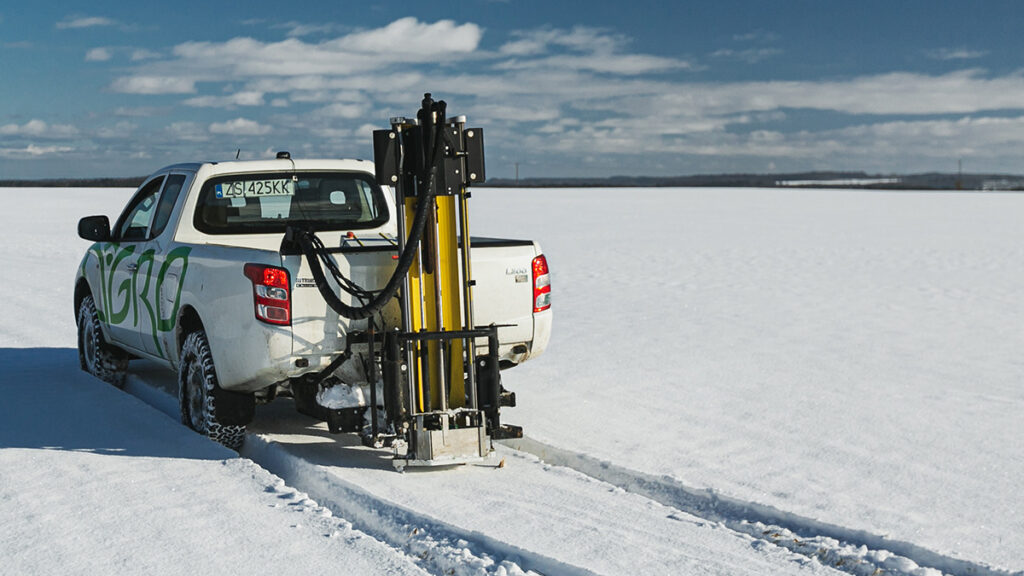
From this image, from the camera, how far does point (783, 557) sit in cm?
466

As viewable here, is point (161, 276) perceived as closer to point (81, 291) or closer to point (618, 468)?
point (81, 291)

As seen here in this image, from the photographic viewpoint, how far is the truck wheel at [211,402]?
6582 millimetres

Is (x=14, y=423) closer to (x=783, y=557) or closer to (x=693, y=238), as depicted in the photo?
(x=783, y=557)

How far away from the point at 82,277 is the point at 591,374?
14.1ft

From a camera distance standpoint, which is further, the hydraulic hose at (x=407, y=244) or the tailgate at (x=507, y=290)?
the tailgate at (x=507, y=290)

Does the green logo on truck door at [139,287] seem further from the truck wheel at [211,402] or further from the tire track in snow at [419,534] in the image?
the tire track in snow at [419,534]

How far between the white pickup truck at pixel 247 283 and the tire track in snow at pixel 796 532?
1.20 meters

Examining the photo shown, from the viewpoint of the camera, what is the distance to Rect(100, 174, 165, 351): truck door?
801cm

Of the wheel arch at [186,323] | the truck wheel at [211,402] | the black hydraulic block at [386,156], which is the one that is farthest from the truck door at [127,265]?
the black hydraulic block at [386,156]

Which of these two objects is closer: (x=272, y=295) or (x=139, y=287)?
(x=272, y=295)

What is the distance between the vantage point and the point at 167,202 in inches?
312

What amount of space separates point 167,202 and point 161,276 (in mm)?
754

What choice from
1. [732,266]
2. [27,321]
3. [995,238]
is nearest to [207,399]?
[27,321]

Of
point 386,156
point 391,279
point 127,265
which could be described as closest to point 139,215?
point 127,265
